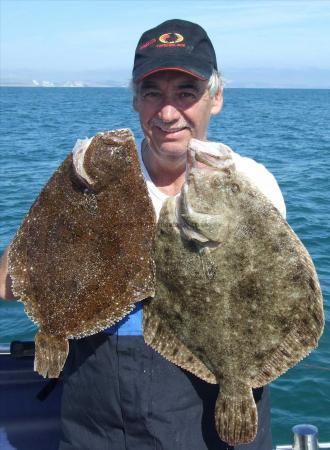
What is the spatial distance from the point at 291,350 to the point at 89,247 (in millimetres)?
1102

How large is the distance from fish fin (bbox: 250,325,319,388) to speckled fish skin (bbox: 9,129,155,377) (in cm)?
70

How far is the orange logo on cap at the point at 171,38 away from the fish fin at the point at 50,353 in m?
1.60

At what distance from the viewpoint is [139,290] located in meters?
2.88

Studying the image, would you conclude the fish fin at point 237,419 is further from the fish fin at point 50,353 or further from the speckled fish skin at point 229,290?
the fish fin at point 50,353

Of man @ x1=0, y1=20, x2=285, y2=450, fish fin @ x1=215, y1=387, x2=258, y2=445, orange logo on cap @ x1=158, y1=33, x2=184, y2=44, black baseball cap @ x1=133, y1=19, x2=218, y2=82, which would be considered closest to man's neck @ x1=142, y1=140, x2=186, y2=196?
man @ x1=0, y1=20, x2=285, y2=450

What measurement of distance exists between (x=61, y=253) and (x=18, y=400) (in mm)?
2209

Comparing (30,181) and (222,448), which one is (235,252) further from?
(30,181)

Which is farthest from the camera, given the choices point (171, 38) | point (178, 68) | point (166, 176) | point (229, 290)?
point (166, 176)

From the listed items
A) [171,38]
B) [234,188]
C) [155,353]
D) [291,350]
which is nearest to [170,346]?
[155,353]

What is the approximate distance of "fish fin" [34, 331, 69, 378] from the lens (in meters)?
3.01

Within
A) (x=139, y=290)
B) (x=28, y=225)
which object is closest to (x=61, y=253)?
(x=28, y=225)

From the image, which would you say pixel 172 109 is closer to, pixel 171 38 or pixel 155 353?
pixel 171 38

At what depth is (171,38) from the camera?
3.11 metres

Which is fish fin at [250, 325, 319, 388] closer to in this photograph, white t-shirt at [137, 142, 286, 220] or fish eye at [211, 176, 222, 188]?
white t-shirt at [137, 142, 286, 220]
